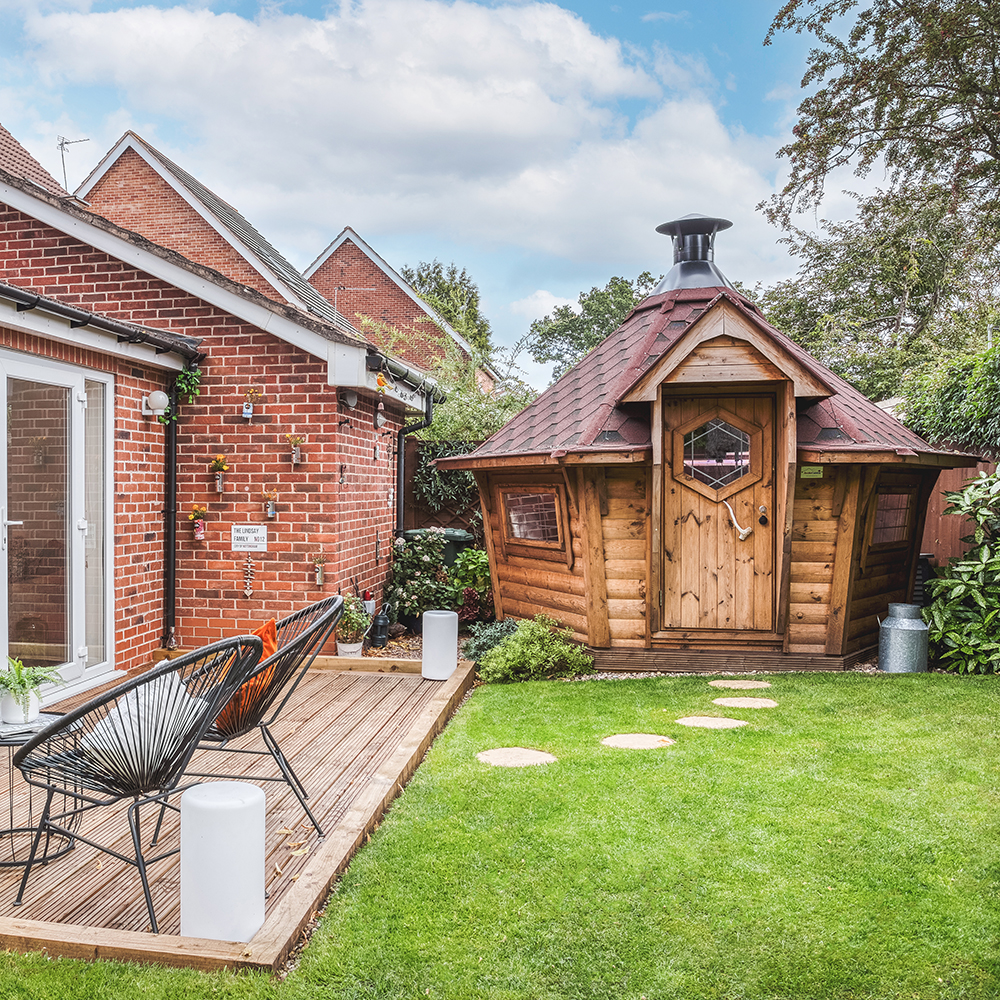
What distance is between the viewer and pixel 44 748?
2.92 metres

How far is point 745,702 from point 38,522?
207 inches

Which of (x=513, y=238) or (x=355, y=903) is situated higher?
(x=513, y=238)

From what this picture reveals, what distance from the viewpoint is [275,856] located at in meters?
3.25

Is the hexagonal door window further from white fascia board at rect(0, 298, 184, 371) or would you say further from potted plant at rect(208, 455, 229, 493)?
white fascia board at rect(0, 298, 184, 371)

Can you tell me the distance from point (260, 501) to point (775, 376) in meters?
4.54

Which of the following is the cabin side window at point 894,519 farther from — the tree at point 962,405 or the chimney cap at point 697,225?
the chimney cap at point 697,225

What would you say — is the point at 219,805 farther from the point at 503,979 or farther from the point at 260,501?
the point at 260,501

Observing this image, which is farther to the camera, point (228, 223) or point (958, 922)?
point (228, 223)

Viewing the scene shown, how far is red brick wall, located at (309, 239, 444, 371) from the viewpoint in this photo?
21453mm

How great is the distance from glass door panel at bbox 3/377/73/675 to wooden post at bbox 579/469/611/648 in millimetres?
4022

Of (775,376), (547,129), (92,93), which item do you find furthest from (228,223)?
(775,376)

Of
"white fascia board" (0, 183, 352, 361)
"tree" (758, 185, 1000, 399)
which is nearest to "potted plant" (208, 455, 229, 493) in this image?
"white fascia board" (0, 183, 352, 361)

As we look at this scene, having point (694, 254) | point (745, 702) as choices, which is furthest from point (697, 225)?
point (745, 702)

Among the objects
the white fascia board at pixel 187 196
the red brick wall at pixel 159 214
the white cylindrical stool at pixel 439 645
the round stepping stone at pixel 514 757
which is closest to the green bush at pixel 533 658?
→ the white cylindrical stool at pixel 439 645
